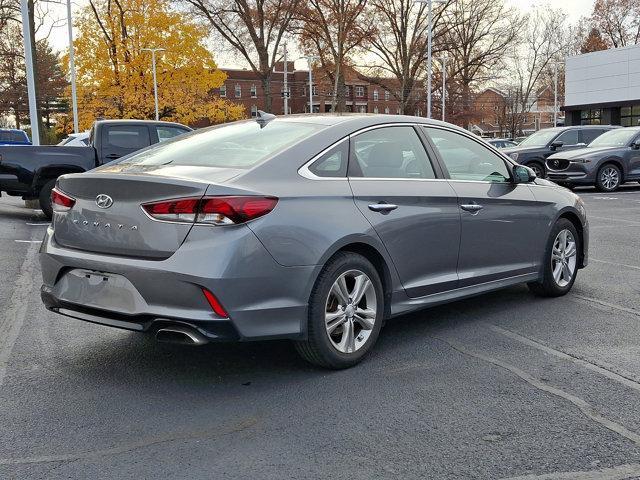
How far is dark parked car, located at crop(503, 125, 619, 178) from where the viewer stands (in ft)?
63.5

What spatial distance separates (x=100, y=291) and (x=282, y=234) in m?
1.08

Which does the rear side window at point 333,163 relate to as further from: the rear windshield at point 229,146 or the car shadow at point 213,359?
the car shadow at point 213,359

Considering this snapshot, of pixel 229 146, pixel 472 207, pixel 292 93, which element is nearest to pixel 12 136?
pixel 229 146

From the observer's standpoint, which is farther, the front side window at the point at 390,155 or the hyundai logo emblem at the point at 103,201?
the front side window at the point at 390,155

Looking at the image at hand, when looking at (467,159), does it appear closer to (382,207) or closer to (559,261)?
(382,207)

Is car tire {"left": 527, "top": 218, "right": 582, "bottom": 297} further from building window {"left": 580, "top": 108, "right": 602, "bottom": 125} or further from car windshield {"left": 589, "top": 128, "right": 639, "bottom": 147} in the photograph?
building window {"left": 580, "top": 108, "right": 602, "bottom": 125}

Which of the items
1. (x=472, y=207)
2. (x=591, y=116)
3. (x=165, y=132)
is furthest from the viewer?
(x=591, y=116)

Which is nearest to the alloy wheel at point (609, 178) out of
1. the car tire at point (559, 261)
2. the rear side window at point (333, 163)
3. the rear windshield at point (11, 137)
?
the car tire at point (559, 261)

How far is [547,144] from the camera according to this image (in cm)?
1975

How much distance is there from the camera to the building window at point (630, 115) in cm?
3697

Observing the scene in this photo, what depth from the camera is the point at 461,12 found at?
48.3 m

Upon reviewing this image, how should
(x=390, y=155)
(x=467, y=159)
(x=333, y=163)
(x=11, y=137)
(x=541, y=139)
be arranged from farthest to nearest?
(x=11, y=137)
(x=541, y=139)
(x=467, y=159)
(x=390, y=155)
(x=333, y=163)

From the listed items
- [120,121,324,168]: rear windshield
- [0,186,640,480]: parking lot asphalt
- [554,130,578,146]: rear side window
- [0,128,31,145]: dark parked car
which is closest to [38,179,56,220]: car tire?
[0,186,640,480]: parking lot asphalt

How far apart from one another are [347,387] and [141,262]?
1356 millimetres
